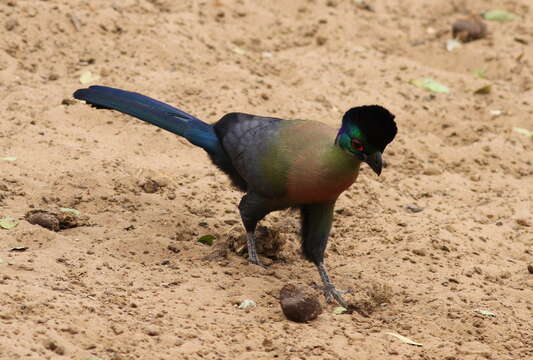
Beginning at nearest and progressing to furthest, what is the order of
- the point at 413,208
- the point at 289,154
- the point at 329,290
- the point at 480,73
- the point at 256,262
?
the point at 289,154, the point at 329,290, the point at 256,262, the point at 413,208, the point at 480,73

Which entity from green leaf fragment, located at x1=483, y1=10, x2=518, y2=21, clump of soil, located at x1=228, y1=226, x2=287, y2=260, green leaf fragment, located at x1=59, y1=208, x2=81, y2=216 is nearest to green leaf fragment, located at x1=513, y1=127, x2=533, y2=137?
green leaf fragment, located at x1=483, y1=10, x2=518, y2=21

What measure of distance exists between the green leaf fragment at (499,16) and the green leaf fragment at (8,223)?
627 cm

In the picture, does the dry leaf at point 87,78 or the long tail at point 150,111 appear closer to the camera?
the long tail at point 150,111

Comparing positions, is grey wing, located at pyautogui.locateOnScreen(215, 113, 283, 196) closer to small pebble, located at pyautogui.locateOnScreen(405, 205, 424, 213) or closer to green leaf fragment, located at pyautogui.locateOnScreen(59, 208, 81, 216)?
green leaf fragment, located at pyautogui.locateOnScreen(59, 208, 81, 216)

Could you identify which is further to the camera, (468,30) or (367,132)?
(468,30)

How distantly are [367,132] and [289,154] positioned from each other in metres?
0.53

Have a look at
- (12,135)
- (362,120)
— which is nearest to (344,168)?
(362,120)

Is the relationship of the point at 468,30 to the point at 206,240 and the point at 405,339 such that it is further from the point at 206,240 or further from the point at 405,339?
the point at 405,339

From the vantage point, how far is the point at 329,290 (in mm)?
4926

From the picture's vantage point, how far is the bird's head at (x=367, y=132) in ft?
14.6

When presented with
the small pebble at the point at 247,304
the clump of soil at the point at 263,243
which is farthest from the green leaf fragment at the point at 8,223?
the small pebble at the point at 247,304

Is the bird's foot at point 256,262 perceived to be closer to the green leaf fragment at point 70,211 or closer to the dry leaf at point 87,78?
the green leaf fragment at point 70,211

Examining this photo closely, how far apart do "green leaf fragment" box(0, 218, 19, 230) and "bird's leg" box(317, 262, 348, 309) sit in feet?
6.08

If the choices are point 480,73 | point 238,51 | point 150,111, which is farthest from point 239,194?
point 480,73
